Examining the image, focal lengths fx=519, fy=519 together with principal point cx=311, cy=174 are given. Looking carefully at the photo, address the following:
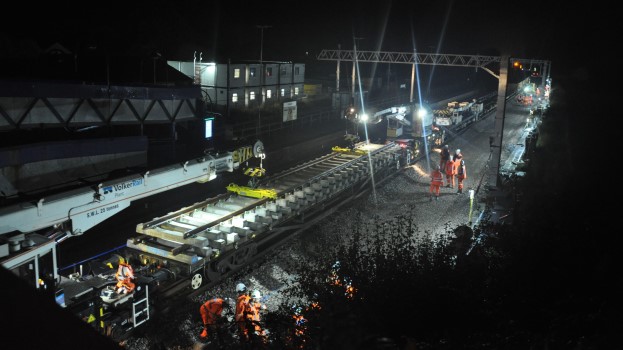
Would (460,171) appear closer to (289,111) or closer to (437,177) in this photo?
(437,177)

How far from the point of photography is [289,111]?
101 ft

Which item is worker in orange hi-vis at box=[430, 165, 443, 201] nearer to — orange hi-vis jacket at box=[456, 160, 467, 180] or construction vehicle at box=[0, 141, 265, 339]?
orange hi-vis jacket at box=[456, 160, 467, 180]

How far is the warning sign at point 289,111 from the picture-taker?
3047cm

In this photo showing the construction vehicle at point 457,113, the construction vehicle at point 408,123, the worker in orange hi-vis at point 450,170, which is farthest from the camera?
the construction vehicle at point 457,113

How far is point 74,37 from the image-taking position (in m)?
31.4

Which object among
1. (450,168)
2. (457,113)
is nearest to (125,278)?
(450,168)

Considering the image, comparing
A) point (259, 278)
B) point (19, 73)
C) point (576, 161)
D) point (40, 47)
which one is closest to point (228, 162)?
point (259, 278)

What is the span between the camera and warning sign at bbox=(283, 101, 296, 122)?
30.5 metres

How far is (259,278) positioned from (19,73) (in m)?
10.8

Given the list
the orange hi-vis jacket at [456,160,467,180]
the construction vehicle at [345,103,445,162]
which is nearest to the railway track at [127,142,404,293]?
the orange hi-vis jacket at [456,160,467,180]

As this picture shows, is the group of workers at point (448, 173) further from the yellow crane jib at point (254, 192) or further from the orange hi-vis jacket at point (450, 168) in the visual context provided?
the yellow crane jib at point (254, 192)

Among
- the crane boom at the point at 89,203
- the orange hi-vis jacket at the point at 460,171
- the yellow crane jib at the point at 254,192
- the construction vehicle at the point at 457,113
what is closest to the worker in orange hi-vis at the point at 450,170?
the orange hi-vis jacket at the point at 460,171

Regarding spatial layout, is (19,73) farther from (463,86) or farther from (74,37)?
(463,86)

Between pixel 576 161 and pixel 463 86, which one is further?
pixel 463 86
